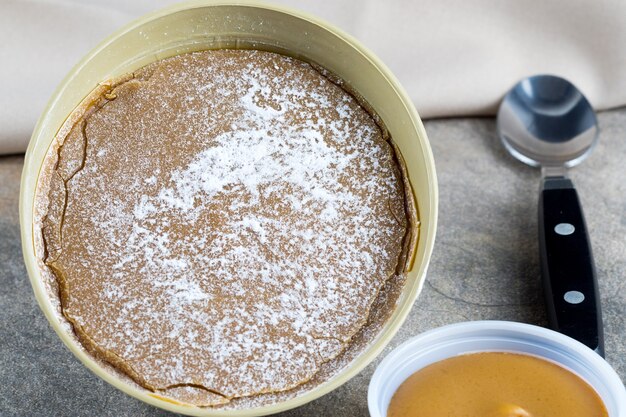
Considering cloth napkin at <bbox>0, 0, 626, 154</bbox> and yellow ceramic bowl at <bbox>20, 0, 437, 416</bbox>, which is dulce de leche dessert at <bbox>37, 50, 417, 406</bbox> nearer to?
yellow ceramic bowl at <bbox>20, 0, 437, 416</bbox>

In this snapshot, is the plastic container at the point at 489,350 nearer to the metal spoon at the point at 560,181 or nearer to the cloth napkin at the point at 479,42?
the metal spoon at the point at 560,181

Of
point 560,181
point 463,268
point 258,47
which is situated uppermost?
point 258,47

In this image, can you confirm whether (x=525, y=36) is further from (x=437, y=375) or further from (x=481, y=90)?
(x=437, y=375)

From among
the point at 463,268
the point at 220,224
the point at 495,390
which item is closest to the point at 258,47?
the point at 220,224

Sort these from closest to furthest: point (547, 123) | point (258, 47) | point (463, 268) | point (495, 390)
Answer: point (495, 390) < point (258, 47) < point (463, 268) < point (547, 123)

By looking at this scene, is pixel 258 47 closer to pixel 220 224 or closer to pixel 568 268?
pixel 220 224

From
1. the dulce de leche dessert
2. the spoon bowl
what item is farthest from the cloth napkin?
the dulce de leche dessert

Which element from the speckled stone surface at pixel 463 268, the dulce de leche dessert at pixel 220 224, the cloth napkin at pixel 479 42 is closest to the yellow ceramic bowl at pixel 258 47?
the dulce de leche dessert at pixel 220 224
